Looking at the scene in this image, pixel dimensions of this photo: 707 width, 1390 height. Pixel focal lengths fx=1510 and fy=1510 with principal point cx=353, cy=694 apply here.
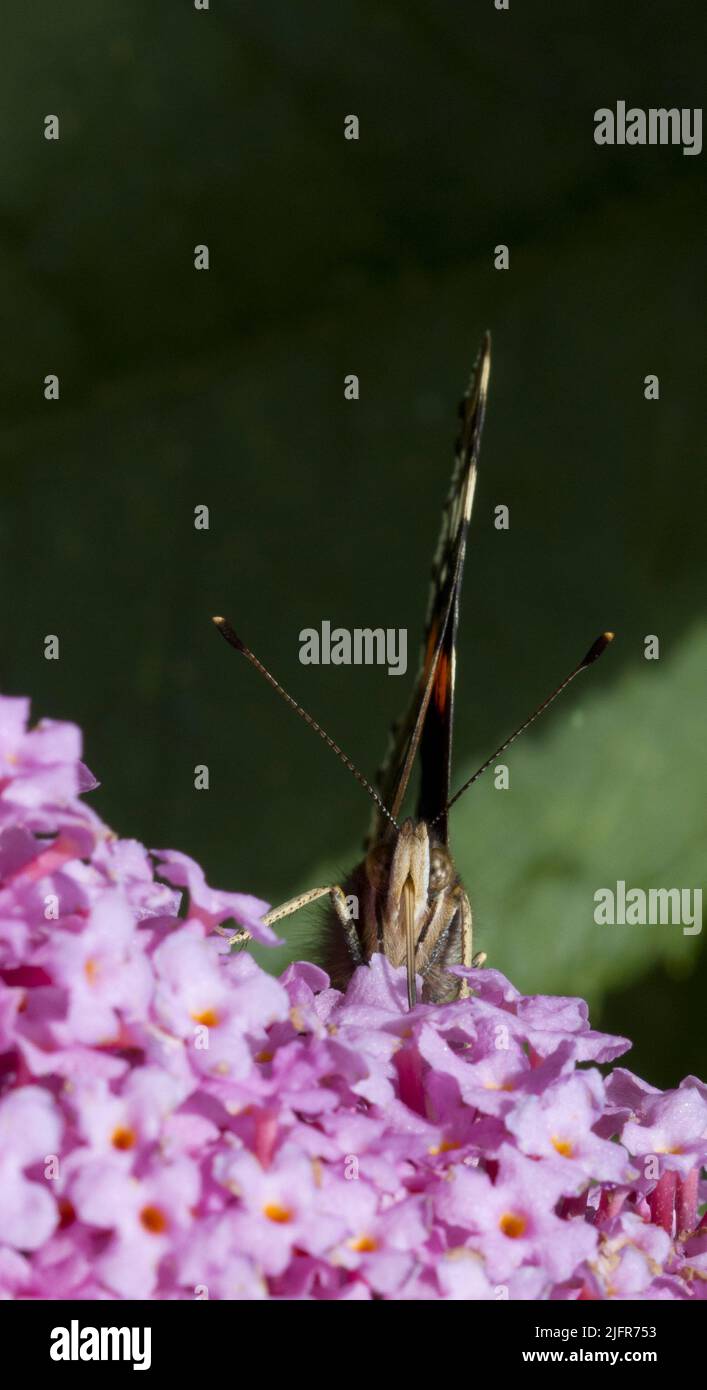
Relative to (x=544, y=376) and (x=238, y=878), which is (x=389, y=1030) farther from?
(x=544, y=376)

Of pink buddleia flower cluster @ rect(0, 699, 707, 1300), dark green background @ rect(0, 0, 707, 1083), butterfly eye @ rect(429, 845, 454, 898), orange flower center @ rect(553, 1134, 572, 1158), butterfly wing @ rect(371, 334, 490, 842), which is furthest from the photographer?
dark green background @ rect(0, 0, 707, 1083)

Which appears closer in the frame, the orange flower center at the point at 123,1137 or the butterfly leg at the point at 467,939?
the orange flower center at the point at 123,1137

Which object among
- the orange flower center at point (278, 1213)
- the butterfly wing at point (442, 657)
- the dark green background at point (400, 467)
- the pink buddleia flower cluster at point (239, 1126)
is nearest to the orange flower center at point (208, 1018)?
the pink buddleia flower cluster at point (239, 1126)

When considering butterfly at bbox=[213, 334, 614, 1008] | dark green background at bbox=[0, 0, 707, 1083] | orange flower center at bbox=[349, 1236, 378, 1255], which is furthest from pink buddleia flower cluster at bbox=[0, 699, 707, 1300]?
dark green background at bbox=[0, 0, 707, 1083]

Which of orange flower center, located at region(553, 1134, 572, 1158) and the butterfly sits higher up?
the butterfly

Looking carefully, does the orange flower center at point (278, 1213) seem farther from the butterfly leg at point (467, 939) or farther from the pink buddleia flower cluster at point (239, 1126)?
the butterfly leg at point (467, 939)

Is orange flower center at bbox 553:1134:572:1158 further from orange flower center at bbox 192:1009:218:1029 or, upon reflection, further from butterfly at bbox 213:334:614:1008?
butterfly at bbox 213:334:614:1008

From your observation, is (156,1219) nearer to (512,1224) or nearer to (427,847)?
(512,1224)
